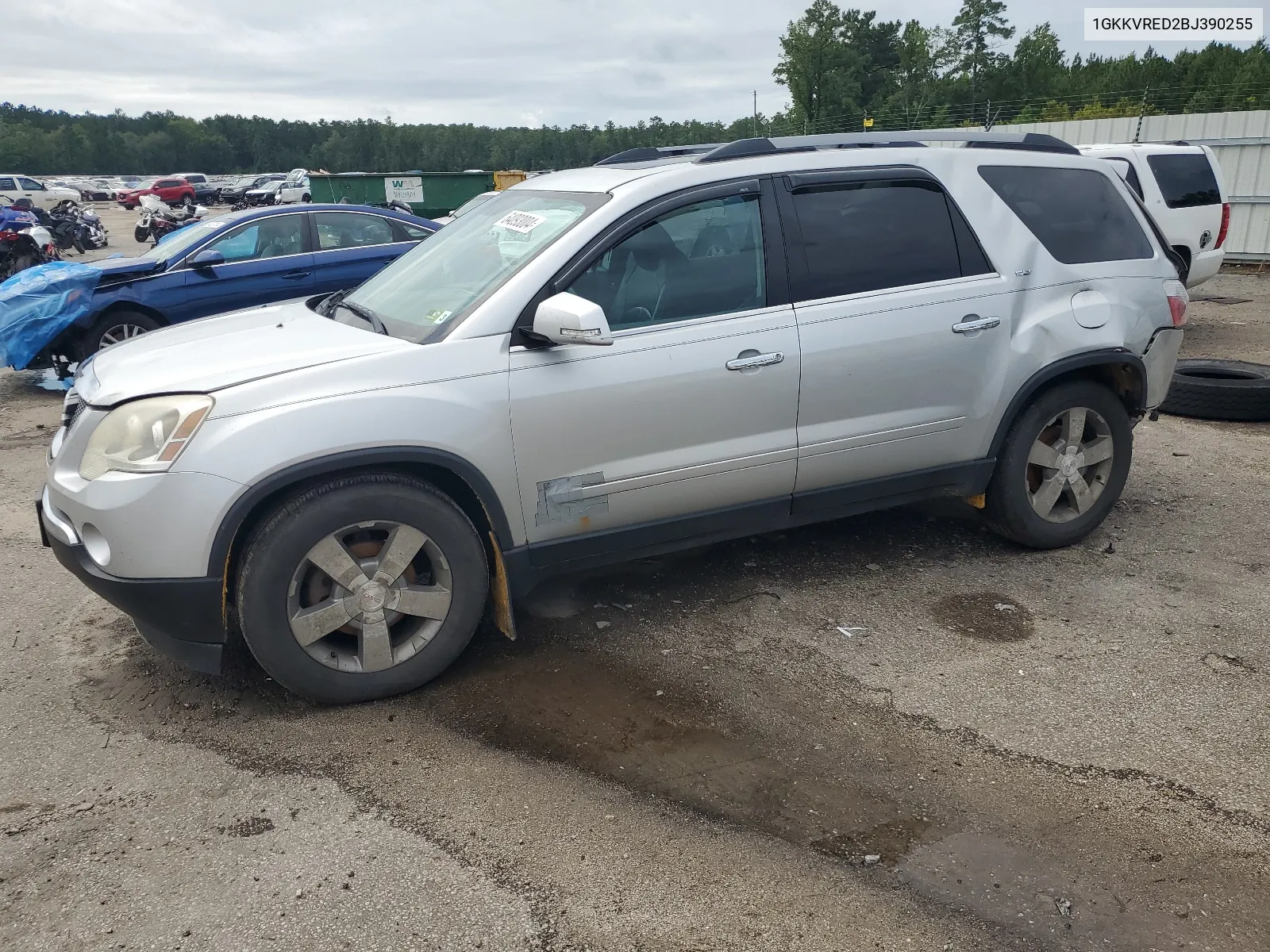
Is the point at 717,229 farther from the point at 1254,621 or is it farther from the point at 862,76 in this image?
the point at 862,76

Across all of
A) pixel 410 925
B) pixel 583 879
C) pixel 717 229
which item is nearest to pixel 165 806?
pixel 410 925

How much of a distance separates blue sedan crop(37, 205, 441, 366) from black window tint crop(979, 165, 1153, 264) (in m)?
6.28

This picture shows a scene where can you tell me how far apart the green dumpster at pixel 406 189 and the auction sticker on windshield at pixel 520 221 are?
25.6 metres

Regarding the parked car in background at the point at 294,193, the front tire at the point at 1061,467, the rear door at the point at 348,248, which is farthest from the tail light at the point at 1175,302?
the parked car in background at the point at 294,193

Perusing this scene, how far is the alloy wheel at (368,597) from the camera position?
345cm

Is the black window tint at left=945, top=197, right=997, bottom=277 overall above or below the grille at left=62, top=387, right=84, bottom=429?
above

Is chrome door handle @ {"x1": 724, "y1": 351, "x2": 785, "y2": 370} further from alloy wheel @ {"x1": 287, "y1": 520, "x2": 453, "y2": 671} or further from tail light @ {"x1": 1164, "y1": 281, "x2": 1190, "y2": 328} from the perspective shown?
tail light @ {"x1": 1164, "y1": 281, "x2": 1190, "y2": 328}

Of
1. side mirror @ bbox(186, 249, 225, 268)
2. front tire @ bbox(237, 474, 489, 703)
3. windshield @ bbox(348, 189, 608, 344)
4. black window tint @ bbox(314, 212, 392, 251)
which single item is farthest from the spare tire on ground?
side mirror @ bbox(186, 249, 225, 268)

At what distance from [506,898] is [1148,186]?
36.4ft

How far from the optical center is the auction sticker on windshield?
13.4ft

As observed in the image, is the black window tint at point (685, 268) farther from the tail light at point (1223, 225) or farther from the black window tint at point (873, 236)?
the tail light at point (1223, 225)

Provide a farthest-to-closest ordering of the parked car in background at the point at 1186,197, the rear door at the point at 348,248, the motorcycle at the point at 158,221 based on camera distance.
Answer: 1. the motorcycle at the point at 158,221
2. the parked car in background at the point at 1186,197
3. the rear door at the point at 348,248

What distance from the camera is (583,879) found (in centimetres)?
269

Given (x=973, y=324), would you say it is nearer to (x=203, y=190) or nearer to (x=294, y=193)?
(x=294, y=193)
